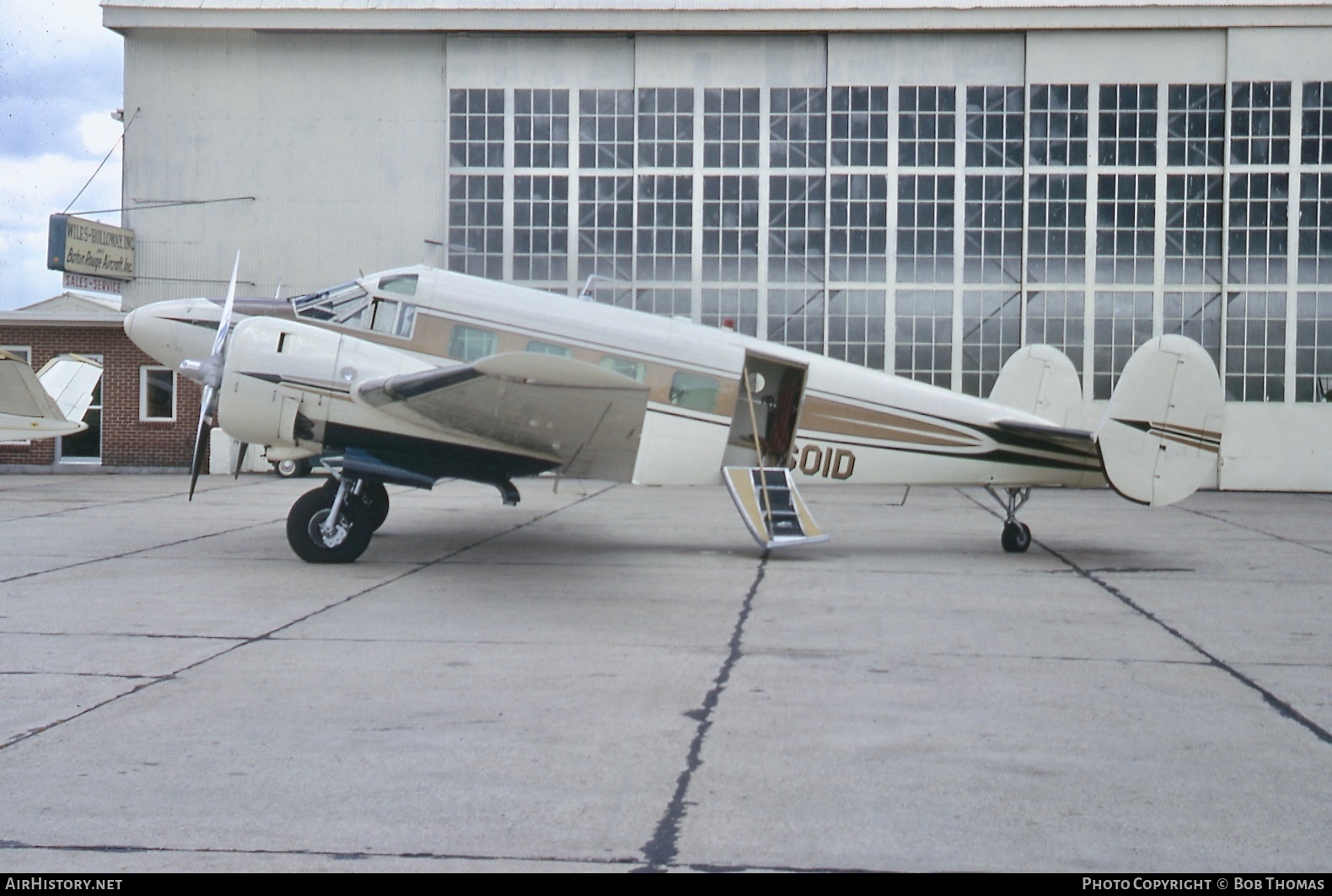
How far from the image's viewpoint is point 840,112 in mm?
25578

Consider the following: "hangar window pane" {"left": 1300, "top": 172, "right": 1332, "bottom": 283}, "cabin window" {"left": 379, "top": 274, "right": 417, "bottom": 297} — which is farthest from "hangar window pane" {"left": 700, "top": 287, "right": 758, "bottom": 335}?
"cabin window" {"left": 379, "top": 274, "right": 417, "bottom": 297}

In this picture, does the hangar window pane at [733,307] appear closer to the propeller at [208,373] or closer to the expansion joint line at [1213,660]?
the expansion joint line at [1213,660]

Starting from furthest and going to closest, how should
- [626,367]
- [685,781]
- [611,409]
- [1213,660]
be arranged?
[626,367] → [611,409] → [1213,660] → [685,781]

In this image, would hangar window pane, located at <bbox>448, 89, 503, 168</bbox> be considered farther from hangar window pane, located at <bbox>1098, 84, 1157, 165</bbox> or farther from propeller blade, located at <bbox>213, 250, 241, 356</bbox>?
propeller blade, located at <bbox>213, 250, 241, 356</bbox>

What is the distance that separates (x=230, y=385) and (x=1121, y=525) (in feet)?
43.9

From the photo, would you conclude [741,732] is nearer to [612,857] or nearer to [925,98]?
[612,857]

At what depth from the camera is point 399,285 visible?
12812mm

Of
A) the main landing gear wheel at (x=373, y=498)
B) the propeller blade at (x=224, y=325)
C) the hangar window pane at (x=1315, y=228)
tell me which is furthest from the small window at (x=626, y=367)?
the hangar window pane at (x=1315, y=228)

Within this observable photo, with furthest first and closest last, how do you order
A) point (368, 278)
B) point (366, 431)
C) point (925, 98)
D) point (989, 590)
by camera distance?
point (925, 98), point (368, 278), point (366, 431), point (989, 590)

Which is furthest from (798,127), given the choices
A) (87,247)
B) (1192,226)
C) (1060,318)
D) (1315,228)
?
(87,247)

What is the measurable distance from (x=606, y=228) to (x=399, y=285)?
13.1 metres

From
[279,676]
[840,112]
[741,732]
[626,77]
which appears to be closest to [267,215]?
[626,77]

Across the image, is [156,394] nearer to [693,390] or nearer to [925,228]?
[925,228]

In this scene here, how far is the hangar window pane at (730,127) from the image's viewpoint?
25.5 meters
